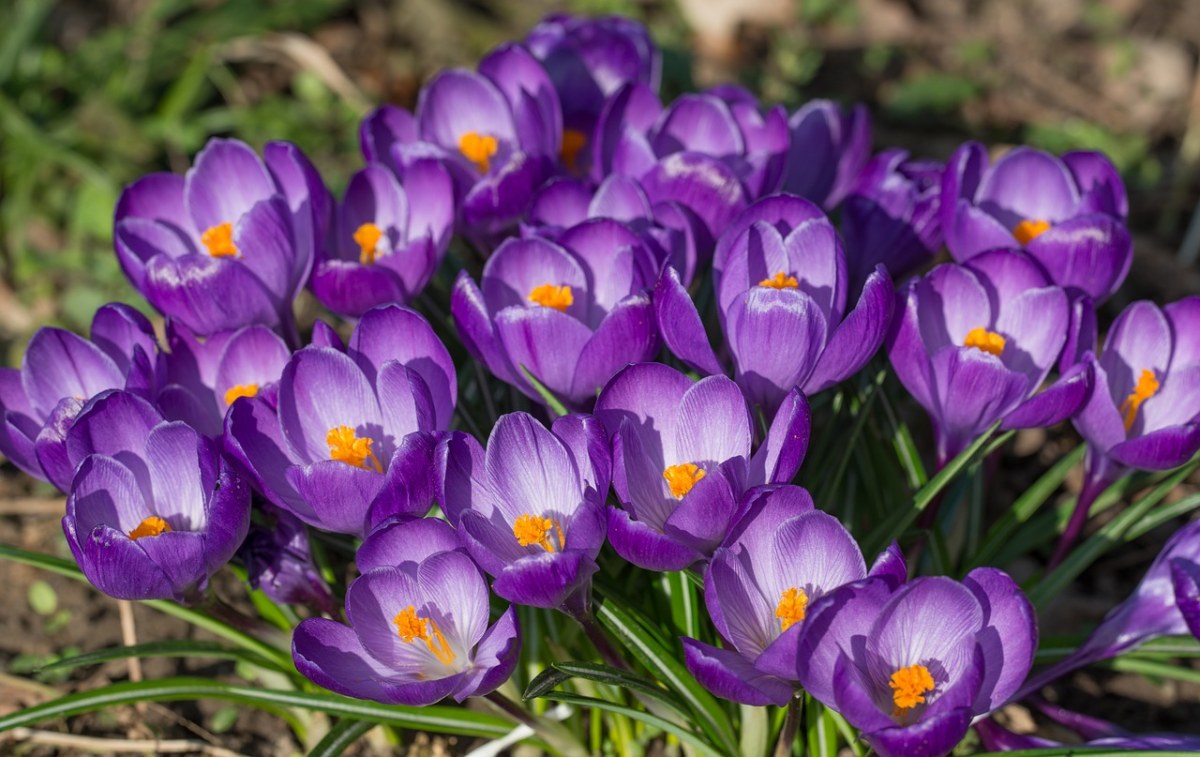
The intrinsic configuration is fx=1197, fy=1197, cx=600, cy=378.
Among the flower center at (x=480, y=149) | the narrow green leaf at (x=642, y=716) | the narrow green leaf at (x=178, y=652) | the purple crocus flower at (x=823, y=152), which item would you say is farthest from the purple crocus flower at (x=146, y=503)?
the purple crocus flower at (x=823, y=152)

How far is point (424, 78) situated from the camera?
429 cm

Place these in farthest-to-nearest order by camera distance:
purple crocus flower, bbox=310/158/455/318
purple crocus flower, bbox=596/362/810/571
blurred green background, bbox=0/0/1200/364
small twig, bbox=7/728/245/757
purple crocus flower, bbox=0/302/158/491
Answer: blurred green background, bbox=0/0/1200/364, small twig, bbox=7/728/245/757, purple crocus flower, bbox=310/158/455/318, purple crocus flower, bbox=0/302/158/491, purple crocus flower, bbox=596/362/810/571

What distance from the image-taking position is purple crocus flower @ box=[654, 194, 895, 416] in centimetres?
180

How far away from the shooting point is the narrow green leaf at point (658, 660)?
5.99 ft

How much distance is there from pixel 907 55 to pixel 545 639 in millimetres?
3166

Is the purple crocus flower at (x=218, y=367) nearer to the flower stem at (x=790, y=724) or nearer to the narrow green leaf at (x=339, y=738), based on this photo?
the narrow green leaf at (x=339, y=738)

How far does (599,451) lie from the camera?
5.55 feet

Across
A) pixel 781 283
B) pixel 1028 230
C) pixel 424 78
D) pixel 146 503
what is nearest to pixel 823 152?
pixel 1028 230

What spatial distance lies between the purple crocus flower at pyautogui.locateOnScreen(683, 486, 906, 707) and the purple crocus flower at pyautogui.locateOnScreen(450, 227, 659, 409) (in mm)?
367

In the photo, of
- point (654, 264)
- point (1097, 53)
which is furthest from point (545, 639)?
point (1097, 53)

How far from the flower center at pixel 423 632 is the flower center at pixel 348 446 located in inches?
10.0

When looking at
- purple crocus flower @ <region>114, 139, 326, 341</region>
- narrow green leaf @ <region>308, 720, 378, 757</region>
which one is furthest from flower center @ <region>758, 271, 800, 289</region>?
narrow green leaf @ <region>308, 720, 378, 757</region>

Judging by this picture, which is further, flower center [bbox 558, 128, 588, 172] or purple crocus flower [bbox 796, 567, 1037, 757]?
flower center [bbox 558, 128, 588, 172]

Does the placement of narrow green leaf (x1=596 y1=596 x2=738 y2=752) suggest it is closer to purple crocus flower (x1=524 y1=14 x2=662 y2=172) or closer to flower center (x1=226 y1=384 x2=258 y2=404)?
flower center (x1=226 y1=384 x2=258 y2=404)
